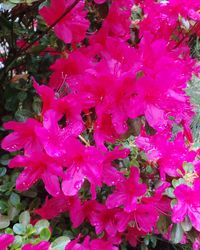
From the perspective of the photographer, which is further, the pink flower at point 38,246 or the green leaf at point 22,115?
the green leaf at point 22,115

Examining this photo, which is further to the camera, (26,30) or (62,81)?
(26,30)


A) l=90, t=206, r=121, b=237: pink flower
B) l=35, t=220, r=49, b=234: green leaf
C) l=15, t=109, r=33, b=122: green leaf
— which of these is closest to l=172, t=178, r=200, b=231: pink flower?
l=90, t=206, r=121, b=237: pink flower

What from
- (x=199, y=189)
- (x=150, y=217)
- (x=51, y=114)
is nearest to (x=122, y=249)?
(x=150, y=217)

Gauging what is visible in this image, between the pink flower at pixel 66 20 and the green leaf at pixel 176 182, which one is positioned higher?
the pink flower at pixel 66 20

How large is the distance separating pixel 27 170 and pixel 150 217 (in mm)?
400

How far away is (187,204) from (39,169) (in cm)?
41

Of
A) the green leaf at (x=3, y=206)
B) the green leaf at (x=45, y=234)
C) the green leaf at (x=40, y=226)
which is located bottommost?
the green leaf at (x=3, y=206)

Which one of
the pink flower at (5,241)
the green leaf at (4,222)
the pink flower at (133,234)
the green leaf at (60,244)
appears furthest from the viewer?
the pink flower at (133,234)

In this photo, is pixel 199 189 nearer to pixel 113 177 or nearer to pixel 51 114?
pixel 113 177

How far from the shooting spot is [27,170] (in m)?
0.98

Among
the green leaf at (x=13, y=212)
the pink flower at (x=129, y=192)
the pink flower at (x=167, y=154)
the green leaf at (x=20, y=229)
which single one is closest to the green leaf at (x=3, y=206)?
the green leaf at (x=13, y=212)

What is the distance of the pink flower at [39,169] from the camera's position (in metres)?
0.93

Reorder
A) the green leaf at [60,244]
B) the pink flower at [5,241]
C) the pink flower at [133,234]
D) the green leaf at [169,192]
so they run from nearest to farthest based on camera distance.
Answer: the pink flower at [5,241] < the green leaf at [60,244] < the green leaf at [169,192] < the pink flower at [133,234]

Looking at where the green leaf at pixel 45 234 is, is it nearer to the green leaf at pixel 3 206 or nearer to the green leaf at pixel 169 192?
the green leaf at pixel 3 206
